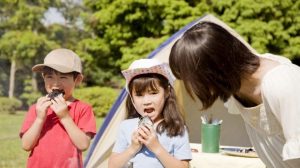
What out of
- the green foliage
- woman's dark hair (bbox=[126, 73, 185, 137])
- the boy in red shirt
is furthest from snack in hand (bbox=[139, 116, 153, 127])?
the green foliage

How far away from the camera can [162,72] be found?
7.41ft

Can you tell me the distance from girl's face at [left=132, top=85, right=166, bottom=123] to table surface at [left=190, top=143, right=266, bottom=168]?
1093mm

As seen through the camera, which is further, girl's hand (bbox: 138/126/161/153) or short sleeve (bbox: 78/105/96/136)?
short sleeve (bbox: 78/105/96/136)

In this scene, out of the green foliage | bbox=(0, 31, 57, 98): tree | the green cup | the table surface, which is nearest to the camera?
the table surface

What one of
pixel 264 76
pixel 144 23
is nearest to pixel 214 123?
pixel 264 76

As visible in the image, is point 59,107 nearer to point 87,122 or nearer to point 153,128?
point 87,122

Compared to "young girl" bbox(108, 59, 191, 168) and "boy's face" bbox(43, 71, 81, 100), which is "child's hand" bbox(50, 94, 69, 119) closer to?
"boy's face" bbox(43, 71, 81, 100)

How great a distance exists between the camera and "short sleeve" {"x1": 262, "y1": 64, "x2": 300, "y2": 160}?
1357mm

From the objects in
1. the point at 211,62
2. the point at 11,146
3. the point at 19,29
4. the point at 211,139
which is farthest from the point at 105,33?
the point at 211,62

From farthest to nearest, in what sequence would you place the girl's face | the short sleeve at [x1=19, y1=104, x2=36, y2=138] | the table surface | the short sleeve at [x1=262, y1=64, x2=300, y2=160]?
the table surface < the short sleeve at [x1=19, y1=104, x2=36, y2=138] < the girl's face < the short sleeve at [x1=262, y1=64, x2=300, y2=160]

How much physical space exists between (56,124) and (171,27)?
10686 millimetres

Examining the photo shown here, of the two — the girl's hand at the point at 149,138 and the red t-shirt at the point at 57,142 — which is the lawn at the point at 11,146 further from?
the girl's hand at the point at 149,138

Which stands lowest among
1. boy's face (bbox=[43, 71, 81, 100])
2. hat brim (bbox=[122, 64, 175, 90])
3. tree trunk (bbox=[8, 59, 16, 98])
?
tree trunk (bbox=[8, 59, 16, 98])

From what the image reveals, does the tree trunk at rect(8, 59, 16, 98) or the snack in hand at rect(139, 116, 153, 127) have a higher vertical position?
the snack in hand at rect(139, 116, 153, 127)
